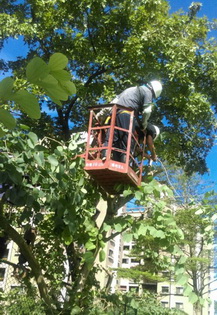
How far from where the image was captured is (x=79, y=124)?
8547mm

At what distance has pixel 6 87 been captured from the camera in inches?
21.7

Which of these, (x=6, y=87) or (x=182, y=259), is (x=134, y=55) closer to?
(x=182, y=259)

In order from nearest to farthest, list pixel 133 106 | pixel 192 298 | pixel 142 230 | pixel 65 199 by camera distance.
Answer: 1. pixel 192 298
2. pixel 65 199
3. pixel 142 230
4. pixel 133 106

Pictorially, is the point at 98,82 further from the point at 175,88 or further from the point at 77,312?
the point at 77,312

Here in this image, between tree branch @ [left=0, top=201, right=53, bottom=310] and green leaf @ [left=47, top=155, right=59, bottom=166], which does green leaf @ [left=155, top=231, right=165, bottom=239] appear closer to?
green leaf @ [left=47, top=155, right=59, bottom=166]

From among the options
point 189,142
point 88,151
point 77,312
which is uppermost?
point 189,142

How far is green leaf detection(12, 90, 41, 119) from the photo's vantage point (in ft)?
1.85

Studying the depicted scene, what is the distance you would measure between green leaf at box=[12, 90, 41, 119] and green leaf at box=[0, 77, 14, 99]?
0.04 ft

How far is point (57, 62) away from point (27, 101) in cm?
8

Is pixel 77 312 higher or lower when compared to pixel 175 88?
lower

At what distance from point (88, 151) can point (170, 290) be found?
124 feet

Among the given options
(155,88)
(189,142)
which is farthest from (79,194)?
(189,142)

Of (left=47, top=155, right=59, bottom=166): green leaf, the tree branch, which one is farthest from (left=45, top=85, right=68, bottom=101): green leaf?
the tree branch

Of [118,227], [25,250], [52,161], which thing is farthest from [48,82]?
[25,250]
